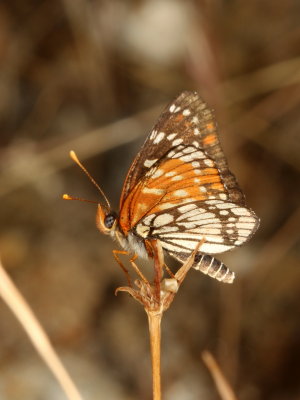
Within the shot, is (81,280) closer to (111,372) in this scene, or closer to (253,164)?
(111,372)

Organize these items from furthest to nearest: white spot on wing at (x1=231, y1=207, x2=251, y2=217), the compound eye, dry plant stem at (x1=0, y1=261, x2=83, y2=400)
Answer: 1. the compound eye
2. white spot on wing at (x1=231, y1=207, x2=251, y2=217)
3. dry plant stem at (x1=0, y1=261, x2=83, y2=400)

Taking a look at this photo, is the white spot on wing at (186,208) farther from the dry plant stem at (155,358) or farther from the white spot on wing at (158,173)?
the dry plant stem at (155,358)

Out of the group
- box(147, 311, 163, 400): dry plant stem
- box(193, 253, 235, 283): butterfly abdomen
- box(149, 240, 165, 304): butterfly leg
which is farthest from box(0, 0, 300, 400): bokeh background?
box(147, 311, 163, 400): dry plant stem

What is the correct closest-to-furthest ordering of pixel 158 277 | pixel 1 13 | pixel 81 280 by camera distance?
pixel 158 277
pixel 81 280
pixel 1 13

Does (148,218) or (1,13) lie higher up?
(1,13)

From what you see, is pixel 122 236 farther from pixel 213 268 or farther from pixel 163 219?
pixel 213 268

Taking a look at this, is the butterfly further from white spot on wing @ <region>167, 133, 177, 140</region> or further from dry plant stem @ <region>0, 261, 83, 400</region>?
dry plant stem @ <region>0, 261, 83, 400</region>

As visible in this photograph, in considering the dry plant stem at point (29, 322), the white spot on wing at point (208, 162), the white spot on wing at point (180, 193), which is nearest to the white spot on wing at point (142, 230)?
the white spot on wing at point (180, 193)

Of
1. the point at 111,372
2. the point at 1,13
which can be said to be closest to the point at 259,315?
the point at 111,372
